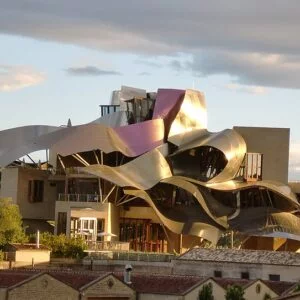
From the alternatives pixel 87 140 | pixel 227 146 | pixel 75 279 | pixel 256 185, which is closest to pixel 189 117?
pixel 227 146

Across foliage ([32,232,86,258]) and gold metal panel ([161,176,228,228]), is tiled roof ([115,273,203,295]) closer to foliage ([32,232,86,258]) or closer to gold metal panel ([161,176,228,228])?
→ foliage ([32,232,86,258])

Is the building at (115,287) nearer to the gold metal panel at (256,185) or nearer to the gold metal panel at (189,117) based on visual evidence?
the gold metal panel at (256,185)

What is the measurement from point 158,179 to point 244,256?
20.5 m

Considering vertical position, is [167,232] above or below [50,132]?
below

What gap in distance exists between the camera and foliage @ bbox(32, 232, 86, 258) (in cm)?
8400

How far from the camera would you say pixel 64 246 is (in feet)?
278

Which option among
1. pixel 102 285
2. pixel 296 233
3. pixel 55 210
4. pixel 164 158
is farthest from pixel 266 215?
pixel 102 285

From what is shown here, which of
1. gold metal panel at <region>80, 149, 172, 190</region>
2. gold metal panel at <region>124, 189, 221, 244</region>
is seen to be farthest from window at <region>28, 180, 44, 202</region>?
gold metal panel at <region>124, 189, 221, 244</region>

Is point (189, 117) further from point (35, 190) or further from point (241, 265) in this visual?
point (241, 265)

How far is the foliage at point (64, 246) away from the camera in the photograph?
276 feet

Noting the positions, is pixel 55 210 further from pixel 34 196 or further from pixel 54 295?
pixel 54 295

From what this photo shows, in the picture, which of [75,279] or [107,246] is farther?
[107,246]

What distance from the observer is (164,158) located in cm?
9588

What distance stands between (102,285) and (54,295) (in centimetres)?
270
